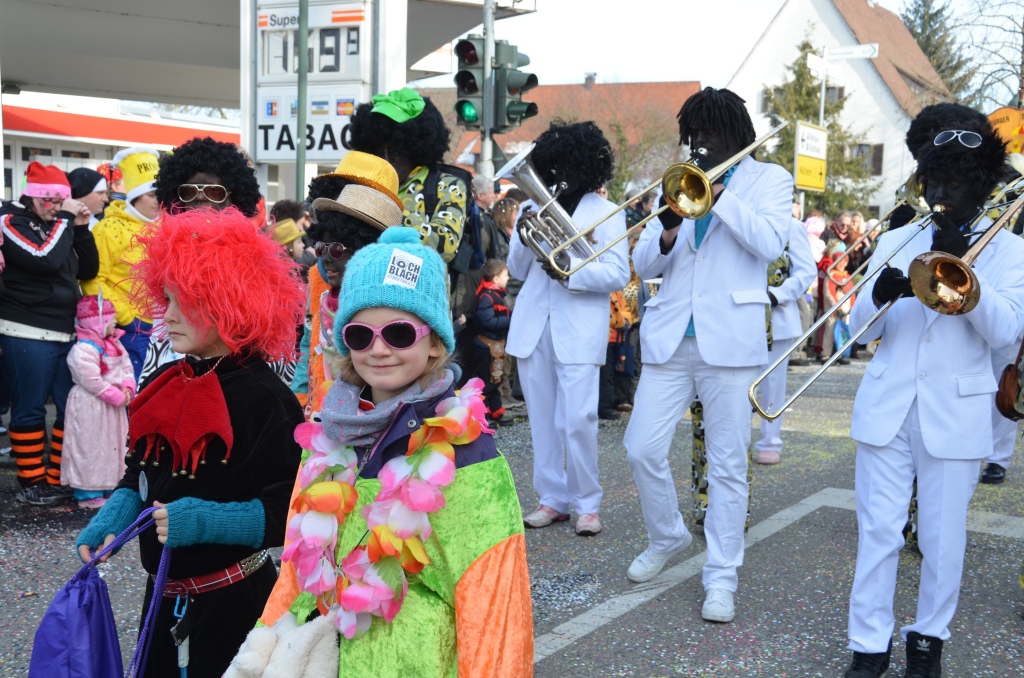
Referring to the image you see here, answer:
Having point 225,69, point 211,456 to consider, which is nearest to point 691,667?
point 211,456

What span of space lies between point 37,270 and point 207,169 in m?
2.68

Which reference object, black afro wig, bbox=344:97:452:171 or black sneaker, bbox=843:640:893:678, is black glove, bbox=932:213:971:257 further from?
black afro wig, bbox=344:97:452:171

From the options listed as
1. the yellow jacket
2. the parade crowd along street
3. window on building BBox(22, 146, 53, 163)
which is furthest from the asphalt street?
window on building BBox(22, 146, 53, 163)

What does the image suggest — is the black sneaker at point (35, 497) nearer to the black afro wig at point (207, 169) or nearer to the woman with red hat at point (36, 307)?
the woman with red hat at point (36, 307)

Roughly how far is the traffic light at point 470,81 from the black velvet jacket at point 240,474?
7.31 metres

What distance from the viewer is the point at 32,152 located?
72.2ft

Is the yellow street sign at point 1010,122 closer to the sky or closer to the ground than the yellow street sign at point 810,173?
closer to the ground

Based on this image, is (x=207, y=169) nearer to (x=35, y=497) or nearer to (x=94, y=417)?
(x=94, y=417)

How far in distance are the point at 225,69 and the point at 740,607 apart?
1361 cm

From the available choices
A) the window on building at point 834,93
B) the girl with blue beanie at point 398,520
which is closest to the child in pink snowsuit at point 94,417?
the girl with blue beanie at point 398,520

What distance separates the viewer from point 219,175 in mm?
3955

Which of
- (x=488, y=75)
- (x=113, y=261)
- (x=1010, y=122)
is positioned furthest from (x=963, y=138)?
(x=488, y=75)

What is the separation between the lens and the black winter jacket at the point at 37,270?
236 inches

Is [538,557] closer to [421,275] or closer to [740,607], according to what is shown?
[740,607]
